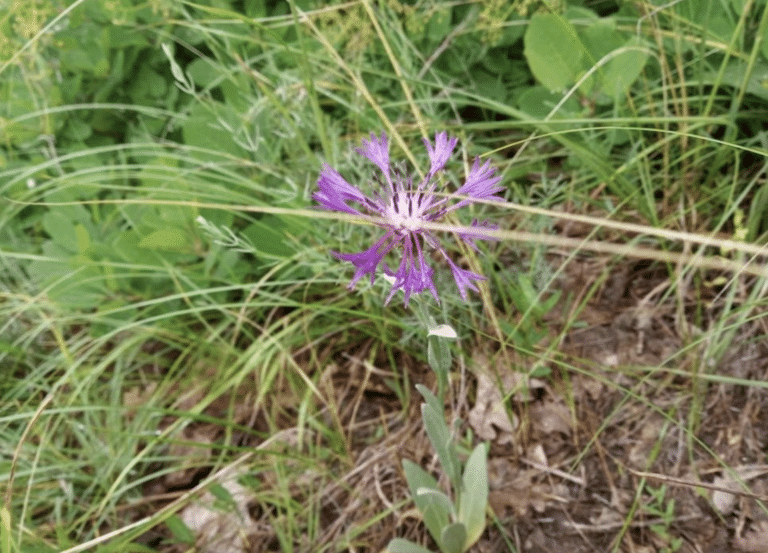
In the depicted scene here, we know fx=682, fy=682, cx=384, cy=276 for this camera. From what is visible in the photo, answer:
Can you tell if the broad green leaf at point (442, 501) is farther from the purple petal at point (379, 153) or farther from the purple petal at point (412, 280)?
the purple petal at point (379, 153)

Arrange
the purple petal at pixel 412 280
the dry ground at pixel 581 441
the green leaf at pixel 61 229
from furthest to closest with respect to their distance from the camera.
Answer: the green leaf at pixel 61 229 → the dry ground at pixel 581 441 → the purple petal at pixel 412 280

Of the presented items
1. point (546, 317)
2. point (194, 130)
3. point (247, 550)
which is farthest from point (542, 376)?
point (194, 130)

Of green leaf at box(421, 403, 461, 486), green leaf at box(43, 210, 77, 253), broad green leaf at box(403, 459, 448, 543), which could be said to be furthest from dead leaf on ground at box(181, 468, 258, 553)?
green leaf at box(43, 210, 77, 253)

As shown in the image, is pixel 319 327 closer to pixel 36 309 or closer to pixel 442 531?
pixel 442 531

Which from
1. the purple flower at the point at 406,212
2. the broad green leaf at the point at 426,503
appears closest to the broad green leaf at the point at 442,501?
the broad green leaf at the point at 426,503

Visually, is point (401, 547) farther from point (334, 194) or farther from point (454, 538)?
point (334, 194)
